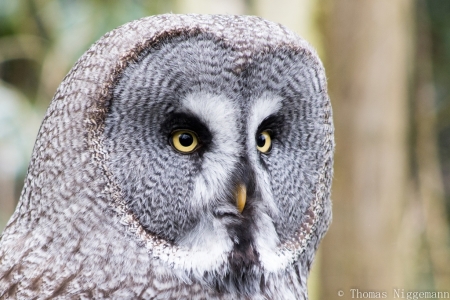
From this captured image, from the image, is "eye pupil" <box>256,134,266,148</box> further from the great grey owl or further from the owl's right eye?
the owl's right eye

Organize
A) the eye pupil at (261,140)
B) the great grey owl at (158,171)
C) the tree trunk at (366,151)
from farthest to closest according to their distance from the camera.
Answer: the tree trunk at (366,151)
the eye pupil at (261,140)
the great grey owl at (158,171)

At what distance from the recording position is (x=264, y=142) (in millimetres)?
1865

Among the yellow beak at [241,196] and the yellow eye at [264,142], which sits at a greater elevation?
the yellow eye at [264,142]

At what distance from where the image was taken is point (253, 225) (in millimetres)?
1828

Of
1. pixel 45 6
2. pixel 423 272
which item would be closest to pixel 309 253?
pixel 45 6

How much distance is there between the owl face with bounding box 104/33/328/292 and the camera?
172cm

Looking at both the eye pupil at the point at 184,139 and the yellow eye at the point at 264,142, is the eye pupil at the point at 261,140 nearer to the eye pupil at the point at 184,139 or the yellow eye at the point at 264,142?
the yellow eye at the point at 264,142

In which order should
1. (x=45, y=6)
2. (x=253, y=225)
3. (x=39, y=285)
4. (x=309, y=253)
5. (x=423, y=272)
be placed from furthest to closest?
(x=423, y=272), (x=45, y=6), (x=309, y=253), (x=253, y=225), (x=39, y=285)

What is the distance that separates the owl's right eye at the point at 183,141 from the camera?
1746 mm

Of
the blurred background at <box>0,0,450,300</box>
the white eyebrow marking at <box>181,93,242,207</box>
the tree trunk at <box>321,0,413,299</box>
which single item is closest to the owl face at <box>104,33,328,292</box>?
Result: the white eyebrow marking at <box>181,93,242,207</box>

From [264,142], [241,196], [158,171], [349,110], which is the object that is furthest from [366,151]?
[158,171]

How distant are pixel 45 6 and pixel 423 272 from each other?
140 inches

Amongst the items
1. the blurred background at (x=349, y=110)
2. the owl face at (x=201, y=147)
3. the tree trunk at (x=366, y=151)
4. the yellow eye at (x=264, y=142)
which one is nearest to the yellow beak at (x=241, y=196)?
the owl face at (x=201, y=147)

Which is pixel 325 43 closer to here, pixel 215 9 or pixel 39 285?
pixel 215 9
